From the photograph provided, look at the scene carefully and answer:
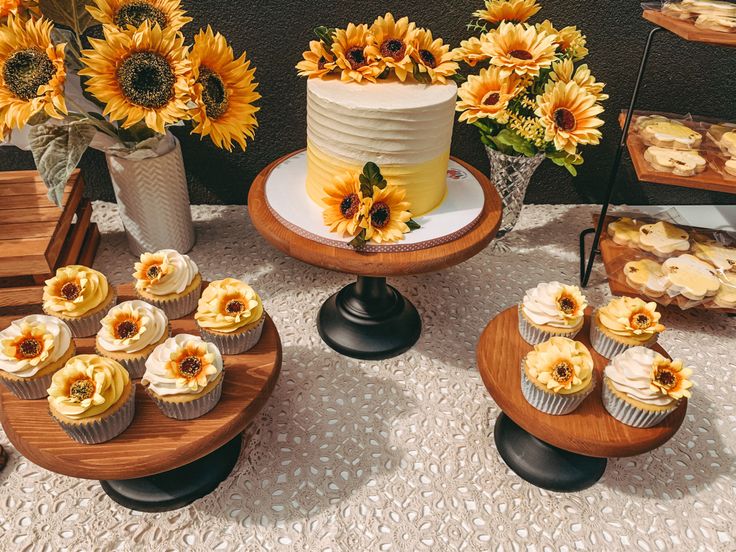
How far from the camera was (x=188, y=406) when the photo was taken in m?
0.89

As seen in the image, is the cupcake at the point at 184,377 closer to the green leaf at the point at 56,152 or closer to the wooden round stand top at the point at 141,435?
the wooden round stand top at the point at 141,435

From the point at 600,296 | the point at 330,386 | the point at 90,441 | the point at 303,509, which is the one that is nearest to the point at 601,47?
the point at 600,296

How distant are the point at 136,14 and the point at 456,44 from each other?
0.86 meters

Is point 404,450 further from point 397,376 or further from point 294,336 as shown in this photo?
point 294,336

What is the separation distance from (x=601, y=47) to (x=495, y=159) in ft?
1.50

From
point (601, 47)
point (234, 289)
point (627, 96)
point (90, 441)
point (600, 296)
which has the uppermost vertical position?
point (601, 47)

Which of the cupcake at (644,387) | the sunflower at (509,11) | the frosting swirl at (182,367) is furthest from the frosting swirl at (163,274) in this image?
the sunflower at (509,11)

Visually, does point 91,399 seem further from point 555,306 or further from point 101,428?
point 555,306

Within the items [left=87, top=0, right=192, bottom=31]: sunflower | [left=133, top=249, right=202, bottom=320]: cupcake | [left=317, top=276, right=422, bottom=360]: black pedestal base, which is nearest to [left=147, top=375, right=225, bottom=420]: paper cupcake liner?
[left=133, top=249, right=202, bottom=320]: cupcake

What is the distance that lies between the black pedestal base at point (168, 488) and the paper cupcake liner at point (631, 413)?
70 cm

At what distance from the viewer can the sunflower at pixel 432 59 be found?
1.08m

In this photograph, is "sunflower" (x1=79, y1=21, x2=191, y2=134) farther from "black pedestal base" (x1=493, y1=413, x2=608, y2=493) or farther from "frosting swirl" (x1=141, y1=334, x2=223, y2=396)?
"black pedestal base" (x1=493, y1=413, x2=608, y2=493)

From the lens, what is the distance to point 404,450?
3.72ft

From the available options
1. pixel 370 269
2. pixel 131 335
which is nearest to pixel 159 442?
pixel 131 335
